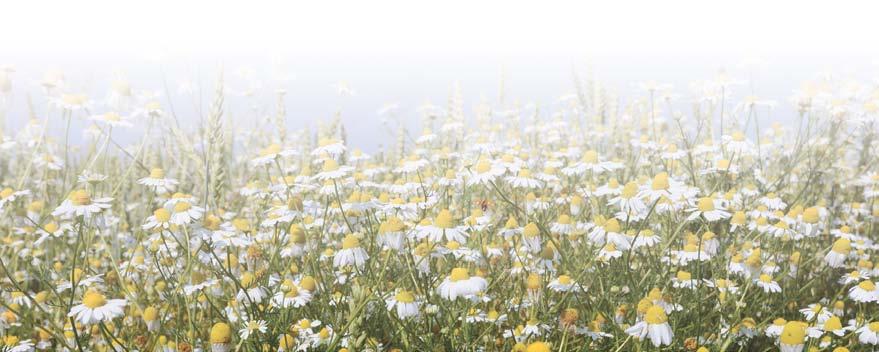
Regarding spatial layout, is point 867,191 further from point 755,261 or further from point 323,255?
point 323,255

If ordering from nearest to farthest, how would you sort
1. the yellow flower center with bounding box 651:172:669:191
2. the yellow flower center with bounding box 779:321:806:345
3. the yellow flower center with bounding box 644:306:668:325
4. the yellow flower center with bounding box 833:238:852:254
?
1. the yellow flower center with bounding box 644:306:668:325
2. the yellow flower center with bounding box 779:321:806:345
3. the yellow flower center with bounding box 651:172:669:191
4. the yellow flower center with bounding box 833:238:852:254

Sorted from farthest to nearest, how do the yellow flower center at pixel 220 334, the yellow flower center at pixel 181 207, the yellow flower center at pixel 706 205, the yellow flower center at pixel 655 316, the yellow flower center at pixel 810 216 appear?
the yellow flower center at pixel 810 216 → the yellow flower center at pixel 706 205 → the yellow flower center at pixel 181 207 → the yellow flower center at pixel 655 316 → the yellow flower center at pixel 220 334

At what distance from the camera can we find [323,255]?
3.55 meters

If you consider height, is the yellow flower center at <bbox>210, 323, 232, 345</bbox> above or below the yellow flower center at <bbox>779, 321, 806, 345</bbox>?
above

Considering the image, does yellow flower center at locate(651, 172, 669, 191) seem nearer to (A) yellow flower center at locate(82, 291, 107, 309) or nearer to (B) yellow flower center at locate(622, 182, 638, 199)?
(B) yellow flower center at locate(622, 182, 638, 199)

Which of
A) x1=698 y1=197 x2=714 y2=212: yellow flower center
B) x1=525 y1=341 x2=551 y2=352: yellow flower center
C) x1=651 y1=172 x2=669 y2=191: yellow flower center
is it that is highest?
x1=651 y1=172 x2=669 y2=191: yellow flower center

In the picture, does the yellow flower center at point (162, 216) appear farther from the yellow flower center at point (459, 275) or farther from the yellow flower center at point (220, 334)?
the yellow flower center at point (459, 275)

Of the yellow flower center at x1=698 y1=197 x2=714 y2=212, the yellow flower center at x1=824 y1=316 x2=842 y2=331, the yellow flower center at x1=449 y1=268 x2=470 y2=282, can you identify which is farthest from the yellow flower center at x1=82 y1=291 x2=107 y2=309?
the yellow flower center at x1=824 y1=316 x2=842 y2=331

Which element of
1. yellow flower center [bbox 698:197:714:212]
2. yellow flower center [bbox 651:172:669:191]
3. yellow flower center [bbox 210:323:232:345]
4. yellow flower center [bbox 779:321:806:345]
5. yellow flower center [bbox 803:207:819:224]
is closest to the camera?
yellow flower center [bbox 210:323:232:345]

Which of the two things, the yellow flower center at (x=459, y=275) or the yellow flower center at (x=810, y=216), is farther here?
the yellow flower center at (x=810, y=216)

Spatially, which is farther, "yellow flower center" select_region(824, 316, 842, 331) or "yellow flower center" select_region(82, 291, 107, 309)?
"yellow flower center" select_region(824, 316, 842, 331)

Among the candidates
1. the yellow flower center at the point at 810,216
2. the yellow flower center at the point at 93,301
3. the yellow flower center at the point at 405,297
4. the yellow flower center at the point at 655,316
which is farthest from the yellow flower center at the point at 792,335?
the yellow flower center at the point at 93,301

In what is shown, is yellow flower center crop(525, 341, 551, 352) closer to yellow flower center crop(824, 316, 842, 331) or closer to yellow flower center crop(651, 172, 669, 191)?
yellow flower center crop(651, 172, 669, 191)

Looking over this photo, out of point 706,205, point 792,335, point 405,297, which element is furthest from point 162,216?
point 792,335
